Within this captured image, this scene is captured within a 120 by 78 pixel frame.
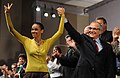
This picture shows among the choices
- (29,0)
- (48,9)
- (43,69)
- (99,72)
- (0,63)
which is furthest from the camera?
(48,9)

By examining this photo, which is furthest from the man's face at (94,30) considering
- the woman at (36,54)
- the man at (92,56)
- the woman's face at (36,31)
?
the woman's face at (36,31)

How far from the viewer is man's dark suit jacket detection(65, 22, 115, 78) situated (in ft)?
8.52

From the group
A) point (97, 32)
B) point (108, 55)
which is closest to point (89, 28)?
point (97, 32)

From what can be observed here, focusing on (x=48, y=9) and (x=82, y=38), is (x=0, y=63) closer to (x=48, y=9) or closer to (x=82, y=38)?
(x=48, y=9)

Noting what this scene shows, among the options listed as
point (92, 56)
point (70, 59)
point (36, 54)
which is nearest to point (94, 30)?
point (92, 56)

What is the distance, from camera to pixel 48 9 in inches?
298

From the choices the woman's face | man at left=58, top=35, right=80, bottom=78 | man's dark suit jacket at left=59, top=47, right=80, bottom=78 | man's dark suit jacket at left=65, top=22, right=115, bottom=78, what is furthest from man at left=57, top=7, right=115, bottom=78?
the woman's face

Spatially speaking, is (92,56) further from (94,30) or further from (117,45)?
(117,45)

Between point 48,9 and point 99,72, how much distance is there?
16.8 ft

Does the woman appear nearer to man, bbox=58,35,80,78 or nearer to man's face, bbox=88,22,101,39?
man, bbox=58,35,80,78

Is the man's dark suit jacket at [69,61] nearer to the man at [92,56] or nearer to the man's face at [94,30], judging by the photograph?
the man at [92,56]

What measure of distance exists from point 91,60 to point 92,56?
4cm

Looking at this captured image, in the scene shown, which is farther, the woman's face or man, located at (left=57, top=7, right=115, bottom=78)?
the woman's face

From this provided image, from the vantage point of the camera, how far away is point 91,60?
262 centimetres
